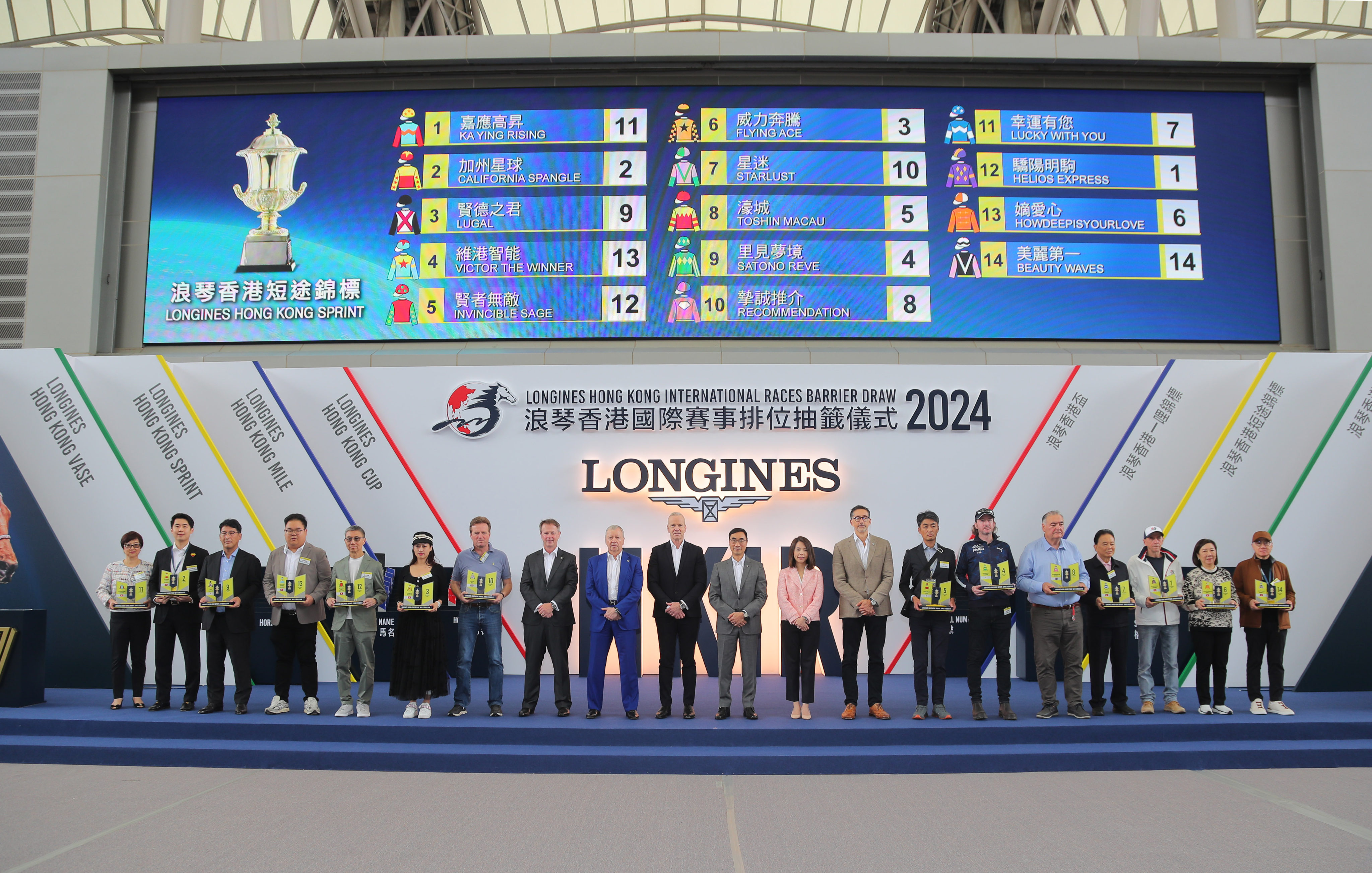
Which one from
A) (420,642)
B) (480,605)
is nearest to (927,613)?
(480,605)

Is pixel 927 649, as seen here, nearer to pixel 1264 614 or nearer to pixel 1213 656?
pixel 1213 656

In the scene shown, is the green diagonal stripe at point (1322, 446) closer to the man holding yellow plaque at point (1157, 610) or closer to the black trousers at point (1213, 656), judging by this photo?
the black trousers at point (1213, 656)

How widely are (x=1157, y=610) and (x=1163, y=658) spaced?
0.42 metres

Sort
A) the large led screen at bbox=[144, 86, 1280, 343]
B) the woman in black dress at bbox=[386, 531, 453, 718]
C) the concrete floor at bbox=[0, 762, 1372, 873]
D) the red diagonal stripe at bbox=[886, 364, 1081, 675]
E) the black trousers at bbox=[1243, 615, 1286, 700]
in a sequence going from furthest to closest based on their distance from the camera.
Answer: the large led screen at bbox=[144, 86, 1280, 343] → the red diagonal stripe at bbox=[886, 364, 1081, 675] → the black trousers at bbox=[1243, 615, 1286, 700] → the woman in black dress at bbox=[386, 531, 453, 718] → the concrete floor at bbox=[0, 762, 1372, 873]

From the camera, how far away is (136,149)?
9.10 metres

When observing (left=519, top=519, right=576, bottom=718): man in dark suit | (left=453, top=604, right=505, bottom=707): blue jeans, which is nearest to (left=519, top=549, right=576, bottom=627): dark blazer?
(left=519, top=519, right=576, bottom=718): man in dark suit

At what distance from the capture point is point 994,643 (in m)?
6.31

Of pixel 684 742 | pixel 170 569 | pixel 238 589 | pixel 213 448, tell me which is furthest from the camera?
pixel 213 448

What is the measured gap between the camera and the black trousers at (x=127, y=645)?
21.1ft

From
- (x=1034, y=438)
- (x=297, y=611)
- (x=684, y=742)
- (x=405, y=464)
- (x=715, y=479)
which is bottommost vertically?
(x=684, y=742)

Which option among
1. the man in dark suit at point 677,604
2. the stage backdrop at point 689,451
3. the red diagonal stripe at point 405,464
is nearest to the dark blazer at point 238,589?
the stage backdrop at point 689,451

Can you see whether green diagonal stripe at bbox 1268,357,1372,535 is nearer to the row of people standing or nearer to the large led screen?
the large led screen

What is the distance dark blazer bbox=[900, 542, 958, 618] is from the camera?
6305 millimetres

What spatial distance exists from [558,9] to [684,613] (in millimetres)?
17930
